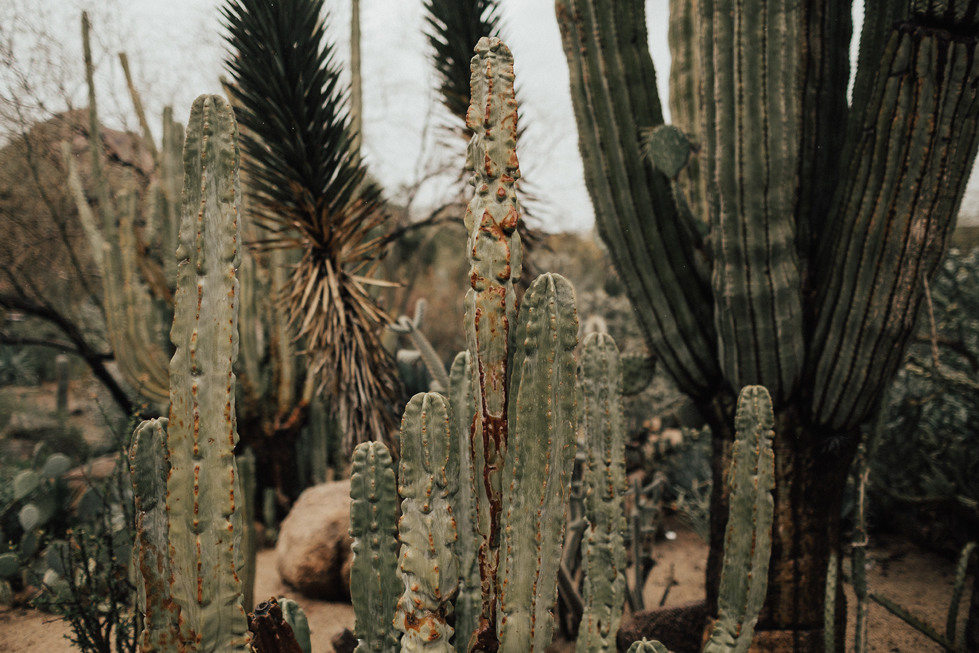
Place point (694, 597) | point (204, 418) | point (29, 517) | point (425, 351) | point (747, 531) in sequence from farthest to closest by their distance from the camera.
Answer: point (694, 597), point (29, 517), point (425, 351), point (747, 531), point (204, 418)

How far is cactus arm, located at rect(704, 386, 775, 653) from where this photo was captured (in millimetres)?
2027

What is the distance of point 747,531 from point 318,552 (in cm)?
367

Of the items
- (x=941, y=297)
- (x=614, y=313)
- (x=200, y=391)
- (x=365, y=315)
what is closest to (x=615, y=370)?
(x=200, y=391)

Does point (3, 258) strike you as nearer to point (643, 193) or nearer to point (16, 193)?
point (16, 193)

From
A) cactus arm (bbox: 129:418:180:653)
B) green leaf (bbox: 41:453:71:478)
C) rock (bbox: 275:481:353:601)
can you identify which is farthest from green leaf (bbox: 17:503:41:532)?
cactus arm (bbox: 129:418:180:653)

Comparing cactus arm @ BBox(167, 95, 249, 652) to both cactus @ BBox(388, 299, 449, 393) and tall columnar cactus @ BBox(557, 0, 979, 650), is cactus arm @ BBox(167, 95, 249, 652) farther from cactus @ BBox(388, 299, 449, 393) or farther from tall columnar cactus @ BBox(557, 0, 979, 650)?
cactus @ BBox(388, 299, 449, 393)

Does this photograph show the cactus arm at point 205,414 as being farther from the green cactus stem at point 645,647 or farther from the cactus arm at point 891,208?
the cactus arm at point 891,208

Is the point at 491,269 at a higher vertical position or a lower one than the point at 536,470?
higher

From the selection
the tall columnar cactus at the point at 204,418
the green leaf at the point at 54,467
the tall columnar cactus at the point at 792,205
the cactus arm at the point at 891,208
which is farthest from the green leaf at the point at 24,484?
the cactus arm at the point at 891,208

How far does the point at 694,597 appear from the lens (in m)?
4.76

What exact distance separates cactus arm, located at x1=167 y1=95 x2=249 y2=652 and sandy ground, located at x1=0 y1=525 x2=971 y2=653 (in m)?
2.32

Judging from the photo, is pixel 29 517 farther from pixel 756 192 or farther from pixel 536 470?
pixel 756 192

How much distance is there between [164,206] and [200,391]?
18.0ft

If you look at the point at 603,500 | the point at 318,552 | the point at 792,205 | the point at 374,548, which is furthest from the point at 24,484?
the point at 792,205
